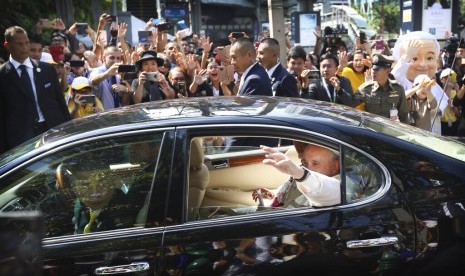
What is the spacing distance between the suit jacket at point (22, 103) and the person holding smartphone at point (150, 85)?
2.77 feet

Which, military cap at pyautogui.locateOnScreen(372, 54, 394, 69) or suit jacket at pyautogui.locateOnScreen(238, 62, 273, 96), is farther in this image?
military cap at pyautogui.locateOnScreen(372, 54, 394, 69)

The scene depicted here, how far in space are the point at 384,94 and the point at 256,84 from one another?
1.48 meters

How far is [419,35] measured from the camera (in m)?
6.70

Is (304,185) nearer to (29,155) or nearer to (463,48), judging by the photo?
(29,155)

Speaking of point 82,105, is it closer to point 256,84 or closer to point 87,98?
point 87,98

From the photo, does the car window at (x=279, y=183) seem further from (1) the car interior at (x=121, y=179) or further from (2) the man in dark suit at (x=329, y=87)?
A: (2) the man in dark suit at (x=329, y=87)

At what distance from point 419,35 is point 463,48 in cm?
491

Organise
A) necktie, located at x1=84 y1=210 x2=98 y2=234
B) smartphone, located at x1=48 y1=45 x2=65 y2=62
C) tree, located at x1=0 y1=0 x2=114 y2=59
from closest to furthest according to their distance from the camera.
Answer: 1. necktie, located at x1=84 y1=210 x2=98 y2=234
2. smartphone, located at x1=48 y1=45 x2=65 y2=62
3. tree, located at x1=0 y1=0 x2=114 y2=59

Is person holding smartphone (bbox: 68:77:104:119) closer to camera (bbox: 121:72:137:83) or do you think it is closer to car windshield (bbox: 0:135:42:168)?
camera (bbox: 121:72:137:83)

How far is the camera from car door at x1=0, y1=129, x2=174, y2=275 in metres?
2.75

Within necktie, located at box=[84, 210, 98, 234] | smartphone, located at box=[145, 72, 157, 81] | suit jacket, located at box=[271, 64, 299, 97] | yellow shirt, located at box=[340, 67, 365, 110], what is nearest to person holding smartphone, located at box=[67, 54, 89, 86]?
smartphone, located at box=[145, 72, 157, 81]

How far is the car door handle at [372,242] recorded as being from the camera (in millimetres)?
2787

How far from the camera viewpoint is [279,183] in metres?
3.80

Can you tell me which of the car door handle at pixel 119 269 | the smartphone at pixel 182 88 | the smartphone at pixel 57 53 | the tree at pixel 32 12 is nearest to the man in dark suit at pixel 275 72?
the smartphone at pixel 182 88
